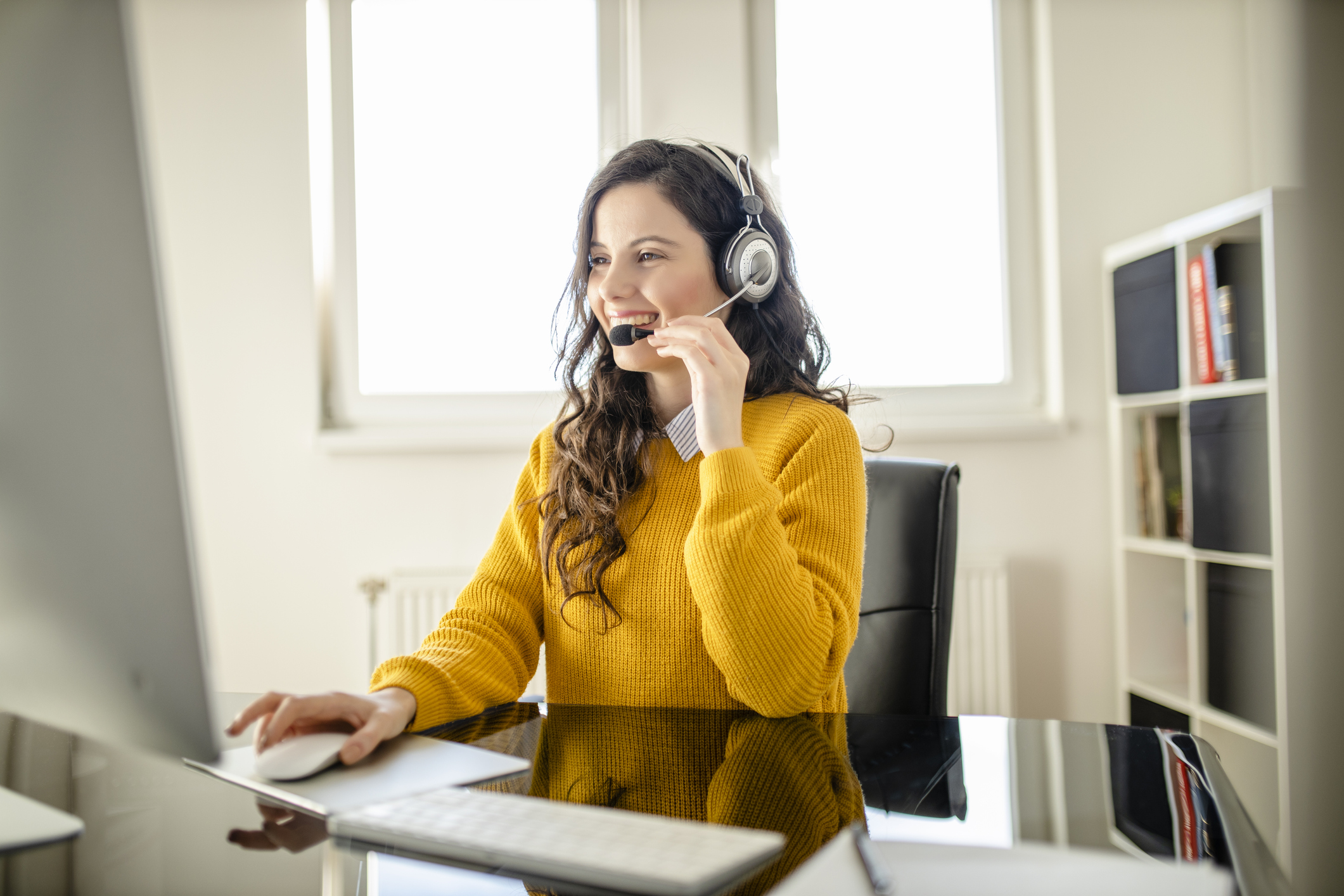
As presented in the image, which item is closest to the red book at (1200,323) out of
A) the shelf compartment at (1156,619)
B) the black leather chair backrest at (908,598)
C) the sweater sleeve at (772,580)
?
the shelf compartment at (1156,619)

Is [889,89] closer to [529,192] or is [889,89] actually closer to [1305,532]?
[529,192]

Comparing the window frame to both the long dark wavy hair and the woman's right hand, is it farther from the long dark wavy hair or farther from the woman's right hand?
the woman's right hand

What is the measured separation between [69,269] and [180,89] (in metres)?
2.22

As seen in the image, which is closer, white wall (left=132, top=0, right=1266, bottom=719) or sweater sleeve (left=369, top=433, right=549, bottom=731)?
sweater sleeve (left=369, top=433, right=549, bottom=731)

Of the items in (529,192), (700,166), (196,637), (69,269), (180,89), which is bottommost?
(196,637)

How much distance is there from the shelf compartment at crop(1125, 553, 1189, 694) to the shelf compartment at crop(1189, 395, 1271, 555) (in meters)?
0.30

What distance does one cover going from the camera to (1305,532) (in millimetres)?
1727

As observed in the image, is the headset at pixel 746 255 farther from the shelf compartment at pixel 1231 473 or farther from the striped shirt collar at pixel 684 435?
the shelf compartment at pixel 1231 473

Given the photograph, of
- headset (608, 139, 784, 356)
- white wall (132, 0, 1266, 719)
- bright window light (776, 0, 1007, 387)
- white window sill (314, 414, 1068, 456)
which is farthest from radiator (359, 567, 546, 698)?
headset (608, 139, 784, 356)

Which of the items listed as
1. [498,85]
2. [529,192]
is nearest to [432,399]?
[529,192]

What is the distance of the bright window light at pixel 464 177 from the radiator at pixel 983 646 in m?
1.20

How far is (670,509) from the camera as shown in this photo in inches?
44.8

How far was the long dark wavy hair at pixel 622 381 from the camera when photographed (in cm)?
112

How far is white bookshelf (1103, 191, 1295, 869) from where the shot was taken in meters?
1.74
